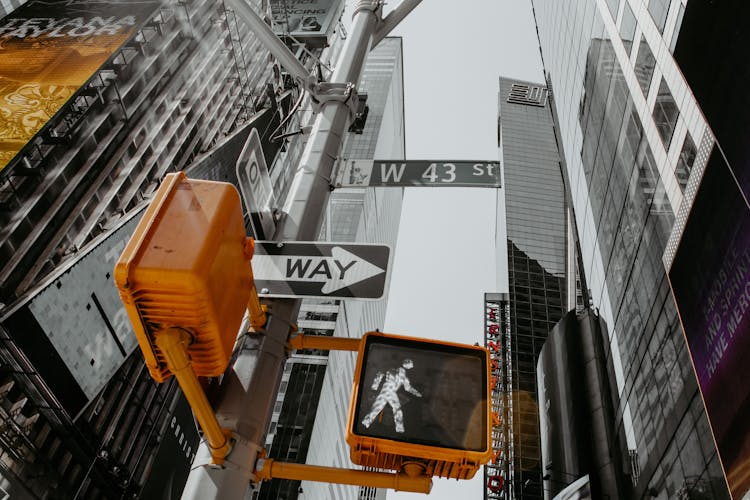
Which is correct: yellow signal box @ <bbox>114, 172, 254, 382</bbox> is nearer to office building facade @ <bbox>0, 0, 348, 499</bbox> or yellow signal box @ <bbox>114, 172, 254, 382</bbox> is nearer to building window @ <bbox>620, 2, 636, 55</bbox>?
office building facade @ <bbox>0, 0, 348, 499</bbox>

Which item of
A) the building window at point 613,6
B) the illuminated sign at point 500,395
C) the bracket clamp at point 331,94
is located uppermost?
the illuminated sign at point 500,395

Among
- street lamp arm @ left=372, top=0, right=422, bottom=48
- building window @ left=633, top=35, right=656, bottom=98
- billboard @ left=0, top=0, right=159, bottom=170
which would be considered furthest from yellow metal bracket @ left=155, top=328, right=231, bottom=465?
billboard @ left=0, top=0, right=159, bottom=170

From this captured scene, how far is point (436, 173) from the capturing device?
5891 millimetres

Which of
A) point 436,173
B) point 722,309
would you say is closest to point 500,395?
point 722,309

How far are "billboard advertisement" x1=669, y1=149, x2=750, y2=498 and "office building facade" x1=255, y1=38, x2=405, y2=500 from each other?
37429 mm

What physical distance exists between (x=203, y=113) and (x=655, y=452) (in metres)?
49.3

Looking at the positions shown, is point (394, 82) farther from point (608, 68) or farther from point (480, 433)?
point (480, 433)

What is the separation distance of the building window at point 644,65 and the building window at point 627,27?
114 centimetres

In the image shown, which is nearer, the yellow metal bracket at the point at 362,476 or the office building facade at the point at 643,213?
the yellow metal bracket at the point at 362,476

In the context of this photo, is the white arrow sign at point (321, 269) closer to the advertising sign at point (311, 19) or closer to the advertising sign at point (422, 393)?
the advertising sign at point (422, 393)

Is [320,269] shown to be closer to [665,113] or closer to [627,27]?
[665,113]

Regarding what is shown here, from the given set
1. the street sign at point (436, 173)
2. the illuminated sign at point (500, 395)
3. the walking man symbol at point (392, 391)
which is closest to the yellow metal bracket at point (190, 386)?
the walking man symbol at point (392, 391)

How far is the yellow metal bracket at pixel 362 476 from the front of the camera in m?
2.83

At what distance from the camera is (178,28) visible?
172 ft
